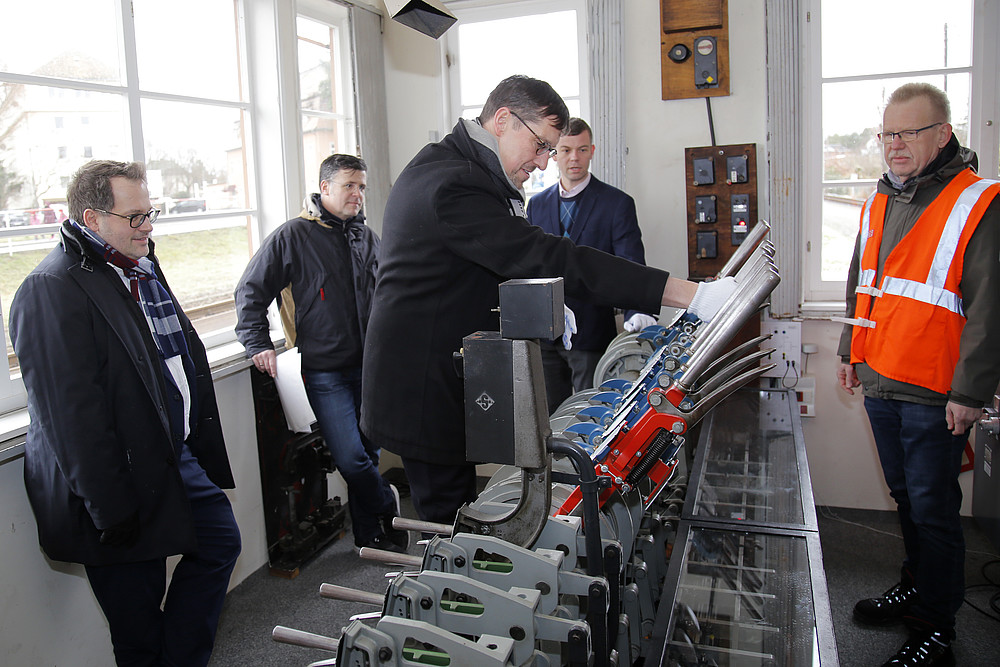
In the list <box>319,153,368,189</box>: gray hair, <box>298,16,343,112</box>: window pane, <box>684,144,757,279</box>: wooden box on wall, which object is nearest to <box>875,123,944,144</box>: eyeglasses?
<box>684,144,757,279</box>: wooden box on wall

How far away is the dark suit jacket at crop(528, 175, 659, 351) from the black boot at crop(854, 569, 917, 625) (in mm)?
1541

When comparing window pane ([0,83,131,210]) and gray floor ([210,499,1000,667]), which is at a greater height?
window pane ([0,83,131,210])

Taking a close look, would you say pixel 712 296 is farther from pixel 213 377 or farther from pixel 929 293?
pixel 213 377

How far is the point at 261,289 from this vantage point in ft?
10.6

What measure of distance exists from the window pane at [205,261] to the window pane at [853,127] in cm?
296

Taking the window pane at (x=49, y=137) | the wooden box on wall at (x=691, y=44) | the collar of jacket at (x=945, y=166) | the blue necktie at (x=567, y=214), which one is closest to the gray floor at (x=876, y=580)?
the collar of jacket at (x=945, y=166)

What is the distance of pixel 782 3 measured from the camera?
3645 millimetres

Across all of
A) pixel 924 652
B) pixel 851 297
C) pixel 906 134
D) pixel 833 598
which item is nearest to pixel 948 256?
pixel 906 134

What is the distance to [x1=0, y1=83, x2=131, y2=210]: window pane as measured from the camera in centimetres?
249

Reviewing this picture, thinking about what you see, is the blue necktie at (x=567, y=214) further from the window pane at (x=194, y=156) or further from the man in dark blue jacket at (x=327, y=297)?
the window pane at (x=194, y=156)

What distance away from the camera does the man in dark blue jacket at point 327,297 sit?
3227 mm

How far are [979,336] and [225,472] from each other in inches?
94.0

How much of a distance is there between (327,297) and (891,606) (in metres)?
2.54

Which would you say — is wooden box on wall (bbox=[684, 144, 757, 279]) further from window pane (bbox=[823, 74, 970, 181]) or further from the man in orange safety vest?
the man in orange safety vest
